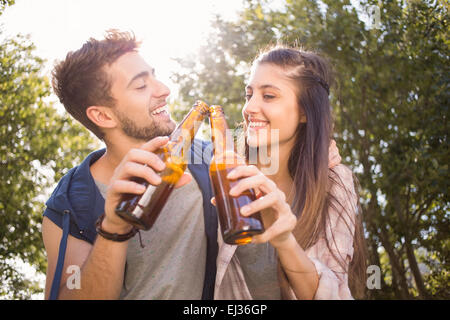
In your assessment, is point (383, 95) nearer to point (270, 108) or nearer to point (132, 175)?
point (270, 108)

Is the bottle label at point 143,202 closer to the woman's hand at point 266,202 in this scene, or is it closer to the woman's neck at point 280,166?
the woman's hand at point 266,202

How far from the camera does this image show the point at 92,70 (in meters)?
2.23

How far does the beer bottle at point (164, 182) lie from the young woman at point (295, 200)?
0.75ft

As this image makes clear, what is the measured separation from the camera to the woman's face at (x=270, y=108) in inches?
78.5

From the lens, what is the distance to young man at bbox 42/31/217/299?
1.47 m

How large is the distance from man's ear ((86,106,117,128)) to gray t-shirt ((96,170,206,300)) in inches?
23.8

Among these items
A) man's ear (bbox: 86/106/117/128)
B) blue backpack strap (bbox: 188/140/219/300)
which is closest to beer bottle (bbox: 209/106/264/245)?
blue backpack strap (bbox: 188/140/219/300)

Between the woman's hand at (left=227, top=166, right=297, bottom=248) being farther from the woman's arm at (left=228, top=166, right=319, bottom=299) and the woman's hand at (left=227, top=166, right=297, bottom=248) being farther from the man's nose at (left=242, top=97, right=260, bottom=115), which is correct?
the man's nose at (left=242, top=97, right=260, bottom=115)

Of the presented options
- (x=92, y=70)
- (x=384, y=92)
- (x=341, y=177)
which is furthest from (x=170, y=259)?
(x=384, y=92)

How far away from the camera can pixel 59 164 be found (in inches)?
350

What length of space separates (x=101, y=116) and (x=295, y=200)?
42.7 inches

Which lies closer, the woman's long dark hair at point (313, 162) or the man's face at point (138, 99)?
the woman's long dark hair at point (313, 162)

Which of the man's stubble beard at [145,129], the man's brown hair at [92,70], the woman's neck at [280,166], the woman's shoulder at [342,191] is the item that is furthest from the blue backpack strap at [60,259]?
the woman's shoulder at [342,191]
